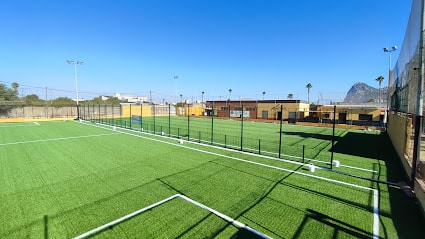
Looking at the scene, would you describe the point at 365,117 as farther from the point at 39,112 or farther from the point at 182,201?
the point at 39,112

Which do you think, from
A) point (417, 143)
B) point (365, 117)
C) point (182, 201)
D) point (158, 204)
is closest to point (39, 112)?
point (158, 204)

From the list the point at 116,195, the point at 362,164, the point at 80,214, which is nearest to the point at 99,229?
the point at 80,214

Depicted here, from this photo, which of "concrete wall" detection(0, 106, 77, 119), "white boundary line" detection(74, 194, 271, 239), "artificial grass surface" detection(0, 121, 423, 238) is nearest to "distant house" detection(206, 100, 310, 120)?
"concrete wall" detection(0, 106, 77, 119)

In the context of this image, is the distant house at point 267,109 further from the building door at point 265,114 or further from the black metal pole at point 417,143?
the black metal pole at point 417,143

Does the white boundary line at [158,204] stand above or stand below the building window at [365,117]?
below

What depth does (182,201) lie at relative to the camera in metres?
6.09

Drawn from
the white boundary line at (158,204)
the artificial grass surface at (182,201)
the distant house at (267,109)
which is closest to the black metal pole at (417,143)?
the artificial grass surface at (182,201)

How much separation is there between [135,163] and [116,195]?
350 centimetres

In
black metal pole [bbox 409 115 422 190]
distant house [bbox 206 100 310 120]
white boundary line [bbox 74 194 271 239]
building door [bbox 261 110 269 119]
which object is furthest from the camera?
building door [bbox 261 110 269 119]

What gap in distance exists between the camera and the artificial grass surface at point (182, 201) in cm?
477

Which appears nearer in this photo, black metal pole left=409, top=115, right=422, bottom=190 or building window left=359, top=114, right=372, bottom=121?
black metal pole left=409, top=115, right=422, bottom=190

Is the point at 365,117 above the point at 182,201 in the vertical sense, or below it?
above

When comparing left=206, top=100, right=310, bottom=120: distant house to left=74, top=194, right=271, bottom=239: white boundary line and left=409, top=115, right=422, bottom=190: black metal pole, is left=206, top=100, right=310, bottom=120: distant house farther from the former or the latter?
left=74, top=194, right=271, bottom=239: white boundary line

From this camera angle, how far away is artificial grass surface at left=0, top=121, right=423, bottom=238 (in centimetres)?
477
